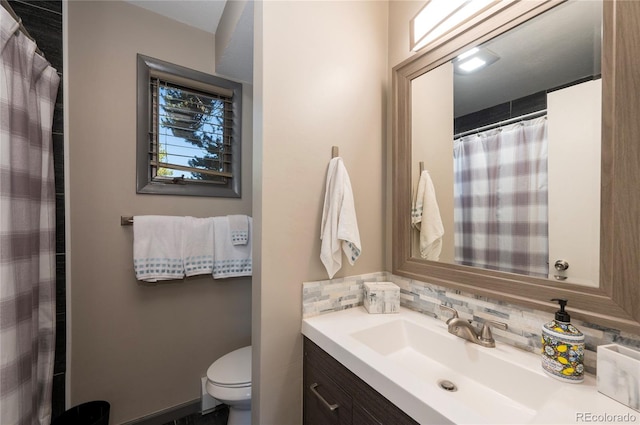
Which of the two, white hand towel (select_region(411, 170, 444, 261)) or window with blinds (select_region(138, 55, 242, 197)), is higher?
window with blinds (select_region(138, 55, 242, 197))

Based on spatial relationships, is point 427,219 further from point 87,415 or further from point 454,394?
point 87,415

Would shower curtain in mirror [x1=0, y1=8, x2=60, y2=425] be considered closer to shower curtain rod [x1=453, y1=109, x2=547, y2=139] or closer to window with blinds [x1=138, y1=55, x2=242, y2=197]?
window with blinds [x1=138, y1=55, x2=242, y2=197]

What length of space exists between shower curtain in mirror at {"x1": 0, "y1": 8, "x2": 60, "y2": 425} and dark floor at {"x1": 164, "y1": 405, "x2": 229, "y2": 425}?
2.38ft

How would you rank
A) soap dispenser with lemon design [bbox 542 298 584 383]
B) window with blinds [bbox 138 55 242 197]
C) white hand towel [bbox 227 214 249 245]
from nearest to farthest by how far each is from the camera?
soap dispenser with lemon design [bbox 542 298 584 383] < window with blinds [bbox 138 55 242 197] < white hand towel [bbox 227 214 249 245]

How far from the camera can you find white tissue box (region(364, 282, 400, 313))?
1.09m

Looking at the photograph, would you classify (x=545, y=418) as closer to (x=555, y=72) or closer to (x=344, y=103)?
(x=555, y=72)

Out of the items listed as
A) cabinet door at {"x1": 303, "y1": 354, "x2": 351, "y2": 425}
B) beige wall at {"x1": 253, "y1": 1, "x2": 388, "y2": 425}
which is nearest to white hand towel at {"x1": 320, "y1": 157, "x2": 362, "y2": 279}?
beige wall at {"x1": 253, "y1": 1, "x2": 388, "y2": 425}

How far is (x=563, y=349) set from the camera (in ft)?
2.13

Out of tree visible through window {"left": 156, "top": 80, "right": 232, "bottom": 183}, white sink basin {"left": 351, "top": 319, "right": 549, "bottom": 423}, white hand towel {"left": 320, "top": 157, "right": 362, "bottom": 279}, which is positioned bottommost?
white sink basin {"left": 351, "top": 319, "right": 549, "bottom": 423}

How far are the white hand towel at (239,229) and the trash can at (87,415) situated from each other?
1088 mm

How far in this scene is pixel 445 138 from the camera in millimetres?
1094

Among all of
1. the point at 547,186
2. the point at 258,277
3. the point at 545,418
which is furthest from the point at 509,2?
the point at 258,277

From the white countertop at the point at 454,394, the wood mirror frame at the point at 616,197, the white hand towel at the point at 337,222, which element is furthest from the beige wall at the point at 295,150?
the wood mirror frame at the point at 616,197

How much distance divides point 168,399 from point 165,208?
122 centimetres
